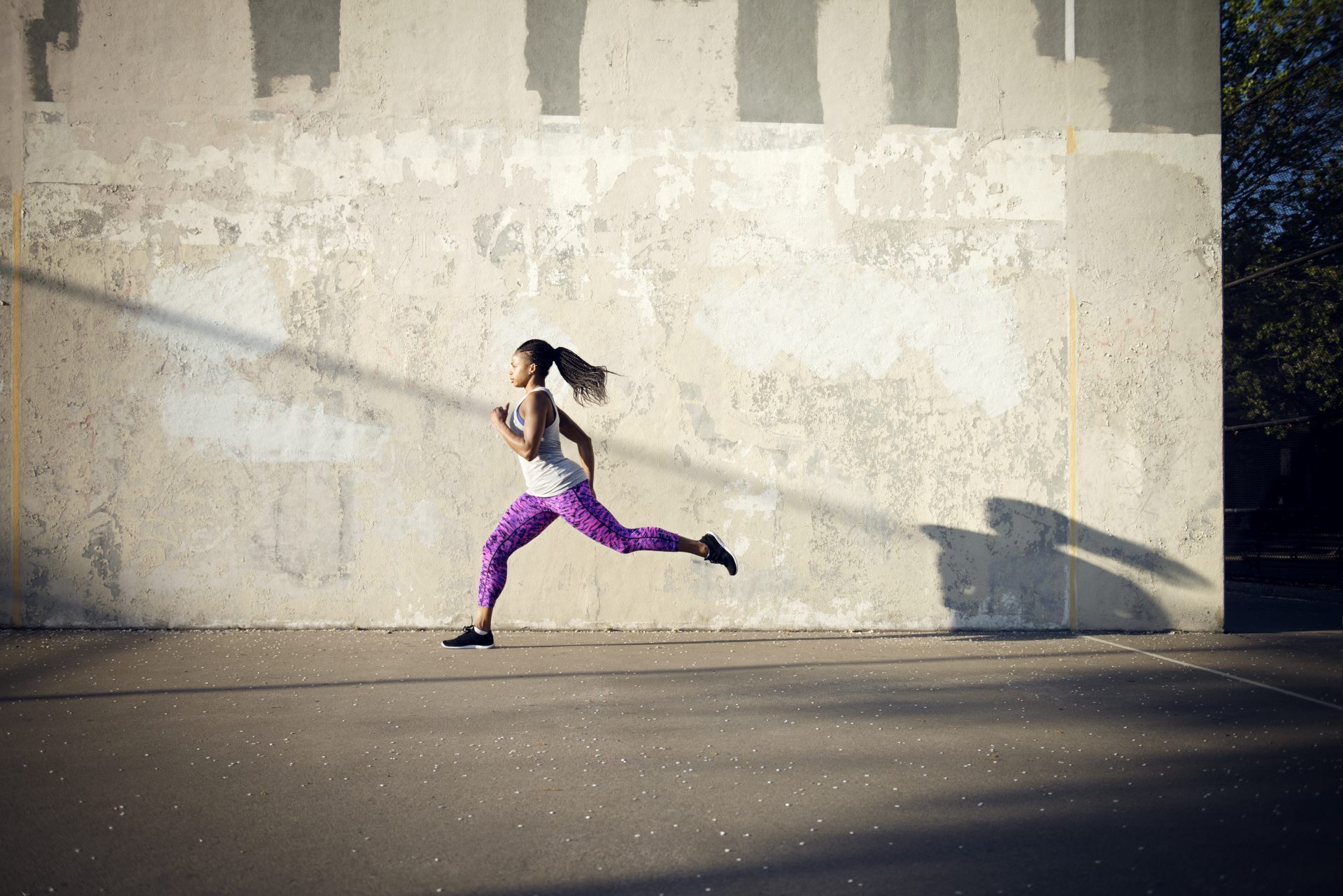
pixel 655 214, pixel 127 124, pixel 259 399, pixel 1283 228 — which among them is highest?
pixel 1283 228

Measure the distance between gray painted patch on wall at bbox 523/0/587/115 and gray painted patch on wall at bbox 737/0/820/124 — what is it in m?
1.19

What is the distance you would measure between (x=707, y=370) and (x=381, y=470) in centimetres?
248

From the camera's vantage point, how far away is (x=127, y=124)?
7180 mm

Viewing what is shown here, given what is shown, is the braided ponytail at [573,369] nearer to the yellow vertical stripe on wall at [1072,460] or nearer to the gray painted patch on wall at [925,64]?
the gray painted patch on wall at [925,64]

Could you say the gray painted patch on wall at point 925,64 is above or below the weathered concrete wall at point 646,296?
above

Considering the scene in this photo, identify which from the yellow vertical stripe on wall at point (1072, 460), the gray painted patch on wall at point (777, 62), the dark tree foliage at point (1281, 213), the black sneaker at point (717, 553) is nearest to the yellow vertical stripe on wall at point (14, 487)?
the black sneaker at point (717, 553)

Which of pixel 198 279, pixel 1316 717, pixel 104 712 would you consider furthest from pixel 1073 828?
pixel 198 279

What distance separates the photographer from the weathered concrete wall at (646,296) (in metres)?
7.14

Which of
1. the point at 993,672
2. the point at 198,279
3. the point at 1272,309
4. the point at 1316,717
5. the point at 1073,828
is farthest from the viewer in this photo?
the point at 1272,309

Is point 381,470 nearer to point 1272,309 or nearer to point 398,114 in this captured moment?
point 398,114

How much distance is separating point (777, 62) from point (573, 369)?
276 centimetres

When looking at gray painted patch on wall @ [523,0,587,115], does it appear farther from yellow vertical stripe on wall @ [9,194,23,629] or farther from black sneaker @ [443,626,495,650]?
yellow vertical stripe on wall @ [9,194,23,629]

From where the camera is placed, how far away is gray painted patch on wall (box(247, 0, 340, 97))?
7156 millimetres

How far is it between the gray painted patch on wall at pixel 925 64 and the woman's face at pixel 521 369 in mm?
3300
